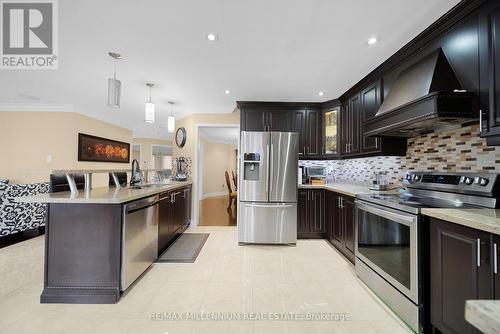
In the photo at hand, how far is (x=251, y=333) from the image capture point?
1.52m

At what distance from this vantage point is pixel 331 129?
369cm

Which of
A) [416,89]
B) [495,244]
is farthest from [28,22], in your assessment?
[495,244]

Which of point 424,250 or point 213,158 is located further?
point 213,158

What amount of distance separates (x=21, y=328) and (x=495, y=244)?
3.08 metres

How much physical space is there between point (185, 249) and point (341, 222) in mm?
2228

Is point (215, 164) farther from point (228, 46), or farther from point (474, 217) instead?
point (474, 217)

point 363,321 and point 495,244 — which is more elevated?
point 495,244

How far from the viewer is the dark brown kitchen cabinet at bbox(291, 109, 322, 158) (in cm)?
379

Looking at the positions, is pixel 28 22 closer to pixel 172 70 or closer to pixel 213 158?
pixel 172 70

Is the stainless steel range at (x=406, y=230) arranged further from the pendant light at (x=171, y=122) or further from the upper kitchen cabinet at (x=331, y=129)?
the pendant light at (x=171, y=122)

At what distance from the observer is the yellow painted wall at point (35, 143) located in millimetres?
4438

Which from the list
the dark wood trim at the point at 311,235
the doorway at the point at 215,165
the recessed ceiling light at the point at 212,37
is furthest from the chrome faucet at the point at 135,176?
the doorway at the point at 215,165

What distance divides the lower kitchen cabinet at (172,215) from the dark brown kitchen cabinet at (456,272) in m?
2.72

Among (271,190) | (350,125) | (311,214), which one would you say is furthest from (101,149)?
(350,125)
